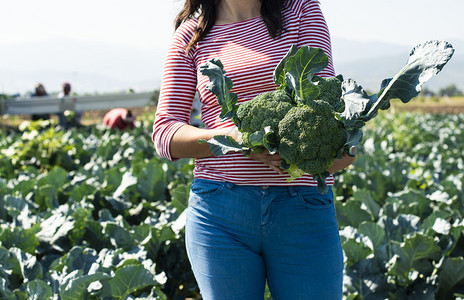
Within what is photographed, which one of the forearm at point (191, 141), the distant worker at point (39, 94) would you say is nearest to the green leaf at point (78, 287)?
the forearm at point (191, 141)

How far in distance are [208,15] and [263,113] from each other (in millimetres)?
Answer: 603

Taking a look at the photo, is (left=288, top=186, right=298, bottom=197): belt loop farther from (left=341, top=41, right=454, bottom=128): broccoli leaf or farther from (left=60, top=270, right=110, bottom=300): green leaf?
(left=60, top=270, right=110, bottom=300): green leaf

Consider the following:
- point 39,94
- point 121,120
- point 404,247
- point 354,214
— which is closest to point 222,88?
point 404,247

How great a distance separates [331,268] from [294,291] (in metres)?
0.14

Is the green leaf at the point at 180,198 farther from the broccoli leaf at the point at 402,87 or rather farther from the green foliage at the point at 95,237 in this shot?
the broccoli leaf at the point at 402,87

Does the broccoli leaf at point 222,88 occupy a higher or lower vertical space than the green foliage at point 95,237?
higher

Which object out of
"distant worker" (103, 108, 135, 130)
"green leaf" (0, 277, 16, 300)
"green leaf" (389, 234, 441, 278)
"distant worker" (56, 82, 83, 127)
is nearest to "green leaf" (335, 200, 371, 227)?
"green leaf" (389, 234, 441, 278)

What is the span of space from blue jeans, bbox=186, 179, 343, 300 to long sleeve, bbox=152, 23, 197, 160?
294 mm

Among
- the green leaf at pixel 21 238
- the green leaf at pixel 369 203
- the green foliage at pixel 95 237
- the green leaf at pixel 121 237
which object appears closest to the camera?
the green foliage at pixel 95 237

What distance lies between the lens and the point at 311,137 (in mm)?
1410

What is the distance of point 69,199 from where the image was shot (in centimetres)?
431

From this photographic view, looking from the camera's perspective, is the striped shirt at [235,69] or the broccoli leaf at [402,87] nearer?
the broccoli leaf at [402,87]

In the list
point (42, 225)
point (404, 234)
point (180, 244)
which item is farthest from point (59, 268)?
point (404, 234)

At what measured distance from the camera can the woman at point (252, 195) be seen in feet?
5.35
